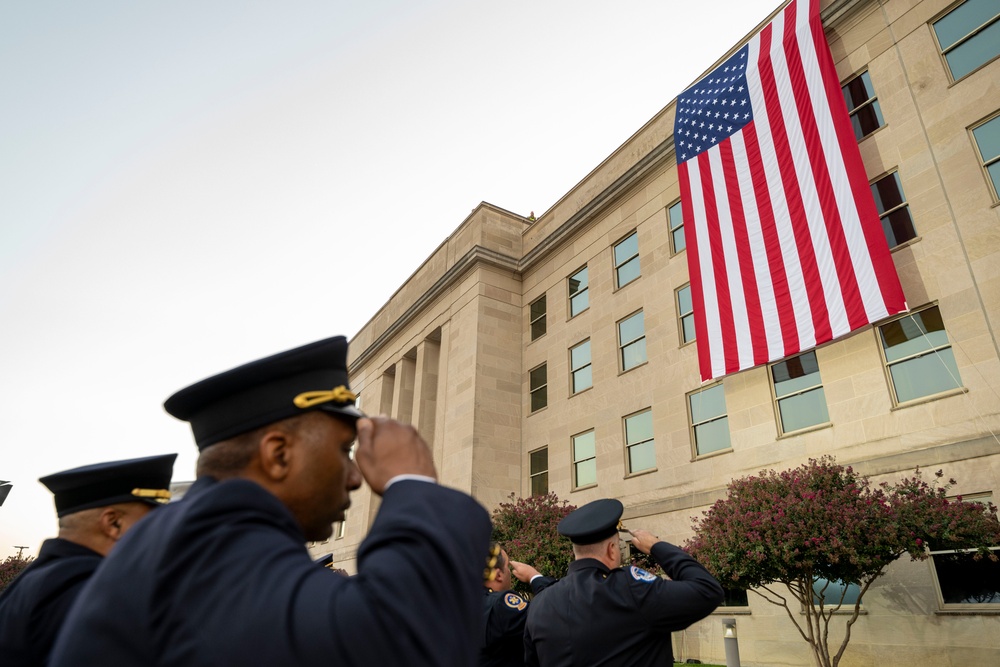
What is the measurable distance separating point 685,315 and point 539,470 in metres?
8.20

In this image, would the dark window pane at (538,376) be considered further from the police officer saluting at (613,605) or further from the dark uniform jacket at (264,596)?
the dark uniform jacket at (264,596)

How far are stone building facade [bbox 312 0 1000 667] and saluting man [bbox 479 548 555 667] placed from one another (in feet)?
34.7

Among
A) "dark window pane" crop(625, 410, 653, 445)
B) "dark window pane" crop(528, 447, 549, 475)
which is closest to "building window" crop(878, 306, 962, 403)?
"dark window pane" crop(625, 410, 653, 445)

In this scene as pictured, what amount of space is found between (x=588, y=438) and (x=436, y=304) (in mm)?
12008

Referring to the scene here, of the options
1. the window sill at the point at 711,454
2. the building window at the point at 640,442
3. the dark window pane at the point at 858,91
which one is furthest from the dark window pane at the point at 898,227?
the building window at the point at 640,442

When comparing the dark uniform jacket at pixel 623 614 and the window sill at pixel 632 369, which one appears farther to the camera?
the window sill at pixel 632 369

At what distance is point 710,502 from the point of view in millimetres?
16047

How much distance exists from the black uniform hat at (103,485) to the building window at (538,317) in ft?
75.5

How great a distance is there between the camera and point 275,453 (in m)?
1.46

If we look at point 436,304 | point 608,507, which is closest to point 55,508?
point 608,507

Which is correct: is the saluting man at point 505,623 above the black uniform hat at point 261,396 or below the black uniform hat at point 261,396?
below

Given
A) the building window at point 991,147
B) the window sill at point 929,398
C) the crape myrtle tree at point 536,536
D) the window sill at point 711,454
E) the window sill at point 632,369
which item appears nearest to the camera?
the window sill at point 929,398

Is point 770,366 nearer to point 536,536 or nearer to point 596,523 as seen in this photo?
point 536,536

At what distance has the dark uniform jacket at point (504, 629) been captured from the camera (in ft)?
14.7
